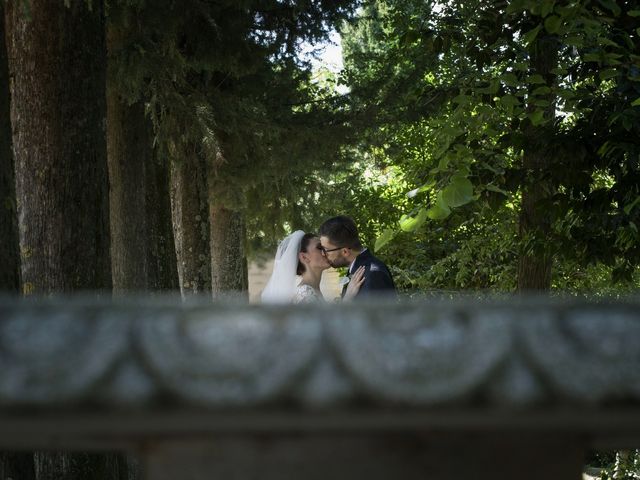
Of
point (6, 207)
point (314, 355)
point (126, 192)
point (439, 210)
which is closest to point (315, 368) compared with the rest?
point (314, 355)

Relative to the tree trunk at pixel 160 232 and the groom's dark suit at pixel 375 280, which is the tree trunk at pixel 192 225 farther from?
the groom's dark suit at pixel 375 280

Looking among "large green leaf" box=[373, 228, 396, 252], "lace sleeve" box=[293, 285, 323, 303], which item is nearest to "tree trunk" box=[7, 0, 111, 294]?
"lace sleeve" box=[293, 285, 323, 303]

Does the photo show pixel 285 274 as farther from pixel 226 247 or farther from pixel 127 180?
pixel 226 247

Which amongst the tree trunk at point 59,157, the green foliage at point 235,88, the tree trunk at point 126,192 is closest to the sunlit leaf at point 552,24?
the tree trunk at point 59,157

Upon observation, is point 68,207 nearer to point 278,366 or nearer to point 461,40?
point 461,40

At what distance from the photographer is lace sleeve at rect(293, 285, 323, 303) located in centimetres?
751

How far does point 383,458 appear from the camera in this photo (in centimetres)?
76

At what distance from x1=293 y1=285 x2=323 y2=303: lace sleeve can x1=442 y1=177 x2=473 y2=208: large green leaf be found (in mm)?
3384

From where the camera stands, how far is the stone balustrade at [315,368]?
665mm

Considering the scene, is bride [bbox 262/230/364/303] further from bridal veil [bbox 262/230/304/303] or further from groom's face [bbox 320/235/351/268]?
groom's face [bbox 320/235/351/268]

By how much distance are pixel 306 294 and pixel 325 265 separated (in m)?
0.37

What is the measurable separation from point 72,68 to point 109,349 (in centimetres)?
588

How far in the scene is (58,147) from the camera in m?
6.20

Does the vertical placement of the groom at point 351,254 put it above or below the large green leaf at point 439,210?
below
